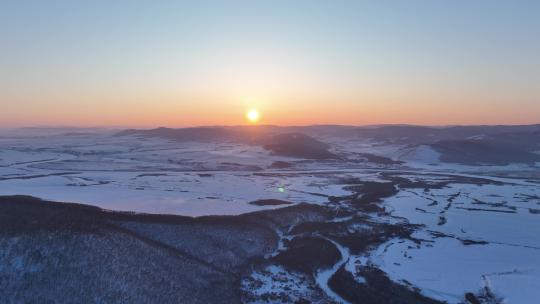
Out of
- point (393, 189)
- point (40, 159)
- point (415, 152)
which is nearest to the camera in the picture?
point (393, 189)

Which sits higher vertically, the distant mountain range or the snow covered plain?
the distant mountain range

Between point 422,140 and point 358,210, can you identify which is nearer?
point 358,210

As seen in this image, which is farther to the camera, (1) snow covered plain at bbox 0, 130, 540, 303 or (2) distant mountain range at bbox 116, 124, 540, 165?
(2) distant mountain range at bbox 116, 124, 540, 165

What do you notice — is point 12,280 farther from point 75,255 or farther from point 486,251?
point 486,251

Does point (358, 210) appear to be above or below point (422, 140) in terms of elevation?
below

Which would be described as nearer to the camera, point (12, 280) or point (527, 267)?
point (12, 280)

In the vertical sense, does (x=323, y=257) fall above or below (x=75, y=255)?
below

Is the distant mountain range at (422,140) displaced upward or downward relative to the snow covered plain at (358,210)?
upward

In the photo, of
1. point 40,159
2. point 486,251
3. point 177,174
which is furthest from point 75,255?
point 40,159
